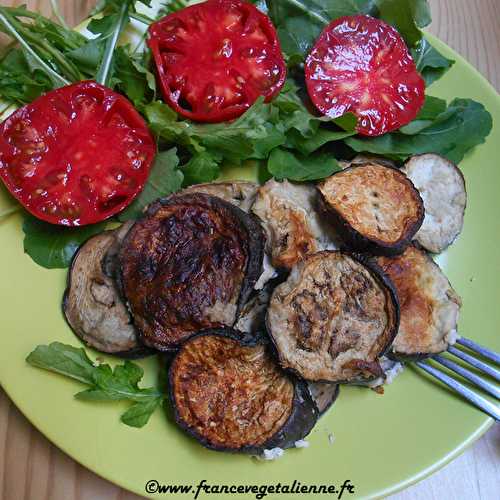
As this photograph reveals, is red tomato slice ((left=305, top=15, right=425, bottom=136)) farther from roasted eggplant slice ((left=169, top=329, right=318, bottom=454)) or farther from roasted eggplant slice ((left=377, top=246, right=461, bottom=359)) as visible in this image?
roasted eggplant slice ((left=169, top=329, right=318, bottom=454))

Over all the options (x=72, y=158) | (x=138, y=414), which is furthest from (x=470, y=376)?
(x=72, y=158)

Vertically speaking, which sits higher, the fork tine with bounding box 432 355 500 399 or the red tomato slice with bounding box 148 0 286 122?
the red tomato slice with bounding box 148 0 286 122

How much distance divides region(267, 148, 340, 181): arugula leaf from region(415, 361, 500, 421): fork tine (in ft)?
2.83

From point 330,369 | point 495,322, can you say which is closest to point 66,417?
point 330,369

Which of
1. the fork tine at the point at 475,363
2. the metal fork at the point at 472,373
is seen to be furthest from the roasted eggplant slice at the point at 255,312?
the fork tine at the point at 475,363

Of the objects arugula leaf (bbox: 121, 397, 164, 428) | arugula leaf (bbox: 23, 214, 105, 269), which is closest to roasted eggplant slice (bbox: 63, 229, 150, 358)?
arugula leaf (bbox: 23, 214, 105, 269)

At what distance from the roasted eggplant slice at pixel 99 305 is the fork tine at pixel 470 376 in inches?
46.4

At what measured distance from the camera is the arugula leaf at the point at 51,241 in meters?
2.24

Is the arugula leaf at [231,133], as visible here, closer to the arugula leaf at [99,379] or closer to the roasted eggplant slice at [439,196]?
the roasted eggplant slice at [439,196]

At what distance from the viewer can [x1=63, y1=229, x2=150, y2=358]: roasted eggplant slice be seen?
82.6 inches

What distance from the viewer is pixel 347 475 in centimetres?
204

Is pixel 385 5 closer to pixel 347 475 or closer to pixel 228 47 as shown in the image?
pixel 228 47

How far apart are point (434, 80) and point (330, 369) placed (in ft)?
5.00

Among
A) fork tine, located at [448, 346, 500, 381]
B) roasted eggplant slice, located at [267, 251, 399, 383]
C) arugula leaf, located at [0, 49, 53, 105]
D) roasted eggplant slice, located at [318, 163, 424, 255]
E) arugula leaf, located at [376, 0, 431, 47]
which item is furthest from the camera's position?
arugula leaf, located at [376, 0, 431, 47]
